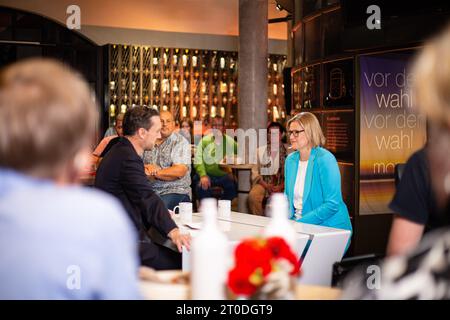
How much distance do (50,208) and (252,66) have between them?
8713 millimetres

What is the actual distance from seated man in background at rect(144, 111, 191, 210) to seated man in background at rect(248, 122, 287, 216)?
69.9 inches

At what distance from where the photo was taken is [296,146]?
4.55m

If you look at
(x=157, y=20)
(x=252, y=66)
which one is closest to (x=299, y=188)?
(x=252, y=66)

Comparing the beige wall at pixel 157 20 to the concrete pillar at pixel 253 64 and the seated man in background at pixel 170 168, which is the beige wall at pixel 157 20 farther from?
the seated man in background at pixel 170 168

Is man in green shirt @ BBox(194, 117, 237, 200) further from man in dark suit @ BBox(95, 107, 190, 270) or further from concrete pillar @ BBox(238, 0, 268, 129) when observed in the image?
man in dark suit @ BBox(95, 107, 190, 270)

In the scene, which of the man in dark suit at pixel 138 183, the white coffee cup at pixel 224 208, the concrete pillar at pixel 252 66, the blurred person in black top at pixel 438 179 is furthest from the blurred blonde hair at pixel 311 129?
the concrete pillar at pixel 252 66

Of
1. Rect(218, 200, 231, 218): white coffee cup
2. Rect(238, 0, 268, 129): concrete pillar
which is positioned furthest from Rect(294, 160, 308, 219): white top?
Rect(238, 0, 268, 129): concrete pillar

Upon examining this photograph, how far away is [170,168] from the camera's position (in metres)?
5.89

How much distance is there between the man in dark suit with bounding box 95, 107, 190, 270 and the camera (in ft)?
12.0

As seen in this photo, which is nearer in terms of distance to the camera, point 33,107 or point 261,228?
point 33,107

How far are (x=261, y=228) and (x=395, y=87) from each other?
3.48 metres

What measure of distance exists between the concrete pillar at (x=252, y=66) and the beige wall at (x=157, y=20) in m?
2.99

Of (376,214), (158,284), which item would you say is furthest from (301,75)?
(158,284)

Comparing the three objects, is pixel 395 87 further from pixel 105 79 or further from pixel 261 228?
pixel 105 79
